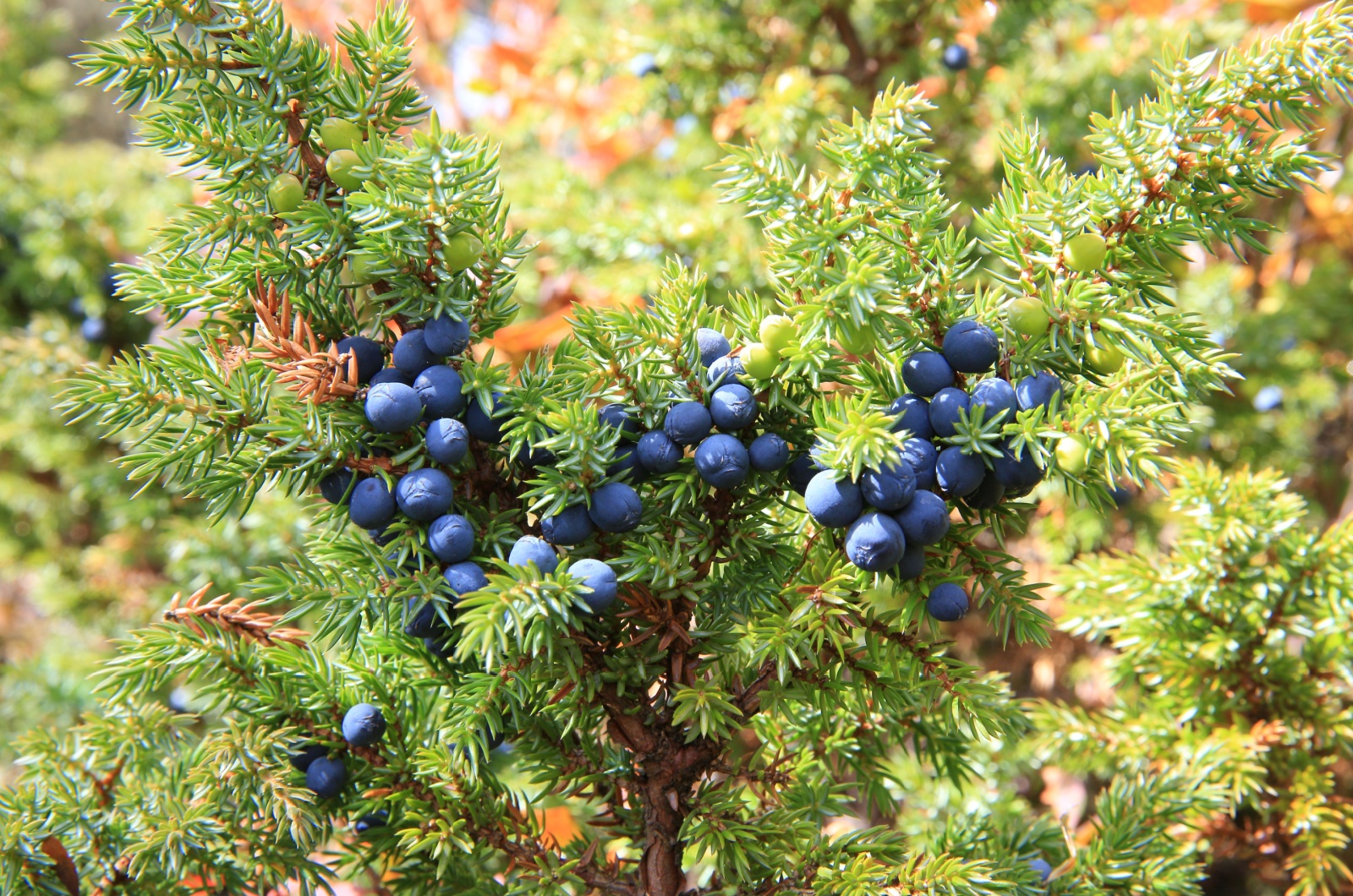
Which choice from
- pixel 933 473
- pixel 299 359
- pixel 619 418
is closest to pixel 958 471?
pixel 933 473

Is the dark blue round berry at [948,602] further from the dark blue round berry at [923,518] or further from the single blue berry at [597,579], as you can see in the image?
the single blue berry at [597,579]

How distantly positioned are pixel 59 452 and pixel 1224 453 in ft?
7.18

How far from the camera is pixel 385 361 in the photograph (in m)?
0.68

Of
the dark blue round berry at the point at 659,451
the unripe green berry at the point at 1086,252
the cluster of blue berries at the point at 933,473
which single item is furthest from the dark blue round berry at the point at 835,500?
the unripe green berry at the point at 1086,252

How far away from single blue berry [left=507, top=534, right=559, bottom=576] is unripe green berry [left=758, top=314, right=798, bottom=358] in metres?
0.20

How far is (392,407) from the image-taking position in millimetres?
592

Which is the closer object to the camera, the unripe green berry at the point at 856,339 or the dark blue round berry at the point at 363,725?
the unripe green berry at the point at 856,339

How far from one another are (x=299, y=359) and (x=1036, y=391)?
19.4 inches

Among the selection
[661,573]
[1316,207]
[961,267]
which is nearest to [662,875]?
[661,573]

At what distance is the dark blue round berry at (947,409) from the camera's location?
581mm

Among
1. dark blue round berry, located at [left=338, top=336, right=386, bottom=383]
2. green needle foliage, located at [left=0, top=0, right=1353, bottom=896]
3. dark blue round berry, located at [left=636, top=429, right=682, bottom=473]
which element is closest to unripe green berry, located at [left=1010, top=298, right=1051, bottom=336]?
green needle foliage, located at [left=0, top=0, right=1353, bottom=896]

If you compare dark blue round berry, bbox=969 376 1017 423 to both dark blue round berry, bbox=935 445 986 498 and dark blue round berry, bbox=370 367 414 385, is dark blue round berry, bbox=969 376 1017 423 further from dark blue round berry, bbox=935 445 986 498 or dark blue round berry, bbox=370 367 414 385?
dark blue round berry, bbox=370 367 414 385

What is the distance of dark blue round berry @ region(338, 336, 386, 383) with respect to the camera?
0.66 meters

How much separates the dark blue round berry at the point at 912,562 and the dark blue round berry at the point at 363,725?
16.6 inches
